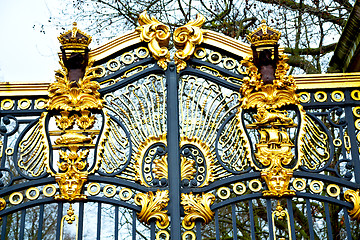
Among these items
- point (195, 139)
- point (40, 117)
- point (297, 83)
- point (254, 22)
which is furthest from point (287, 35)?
point (40, 117)

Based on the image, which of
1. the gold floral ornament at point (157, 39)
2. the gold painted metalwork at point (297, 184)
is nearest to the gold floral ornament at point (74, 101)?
the gold floral ornament at point (157, 39)

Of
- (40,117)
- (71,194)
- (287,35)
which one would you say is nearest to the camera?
(71,194)

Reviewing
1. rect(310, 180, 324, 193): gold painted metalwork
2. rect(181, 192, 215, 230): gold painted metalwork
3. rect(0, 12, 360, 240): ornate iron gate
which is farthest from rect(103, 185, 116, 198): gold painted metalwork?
rect(310, 180, 324, 193): gold painted metalwork

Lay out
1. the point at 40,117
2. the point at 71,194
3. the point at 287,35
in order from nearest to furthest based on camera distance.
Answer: the point at 71,194 < the point at 40,117 < the point at 287,35

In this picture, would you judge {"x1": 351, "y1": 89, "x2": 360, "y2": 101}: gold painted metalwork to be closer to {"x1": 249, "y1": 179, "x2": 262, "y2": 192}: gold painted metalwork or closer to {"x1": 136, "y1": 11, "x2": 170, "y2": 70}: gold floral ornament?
{"x1": 249, "y1": 179, "x2": 262, "y2": 192}: gold painted metalwork

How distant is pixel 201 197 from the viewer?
183 inches

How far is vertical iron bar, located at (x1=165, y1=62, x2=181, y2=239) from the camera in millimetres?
4559

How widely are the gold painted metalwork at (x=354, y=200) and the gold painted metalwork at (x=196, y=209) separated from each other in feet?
3.67

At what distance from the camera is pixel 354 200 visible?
468 cm

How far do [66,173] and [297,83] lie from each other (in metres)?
2.10

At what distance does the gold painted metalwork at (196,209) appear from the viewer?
15.0ft

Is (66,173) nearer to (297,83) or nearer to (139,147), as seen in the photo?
(139,147)

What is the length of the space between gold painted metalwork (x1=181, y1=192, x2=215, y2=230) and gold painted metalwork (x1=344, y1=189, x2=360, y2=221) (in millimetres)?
1118

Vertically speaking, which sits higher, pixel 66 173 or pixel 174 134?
pixel 174 134
